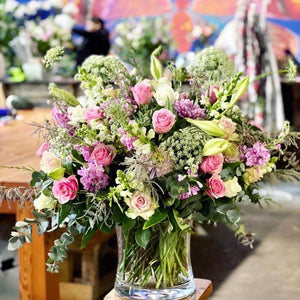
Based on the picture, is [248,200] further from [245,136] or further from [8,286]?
[8,286]

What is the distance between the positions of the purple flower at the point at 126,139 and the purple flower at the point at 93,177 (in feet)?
0.24

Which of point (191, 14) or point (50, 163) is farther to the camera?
point (191, 14)

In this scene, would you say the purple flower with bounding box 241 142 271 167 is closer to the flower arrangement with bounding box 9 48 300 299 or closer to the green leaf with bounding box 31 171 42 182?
the flower arrangement with bounding box 9 48 300 299

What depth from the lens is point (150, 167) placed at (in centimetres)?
124

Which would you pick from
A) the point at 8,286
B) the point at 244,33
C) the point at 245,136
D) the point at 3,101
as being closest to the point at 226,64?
the point at 245,136

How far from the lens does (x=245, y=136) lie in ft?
4.50

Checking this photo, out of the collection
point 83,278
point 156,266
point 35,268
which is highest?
point 156,266

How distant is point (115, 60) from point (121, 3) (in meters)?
5.96

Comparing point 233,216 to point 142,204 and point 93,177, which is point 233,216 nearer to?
point 142,204

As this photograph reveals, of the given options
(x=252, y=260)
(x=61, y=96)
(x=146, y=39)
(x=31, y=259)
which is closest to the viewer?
(x=61, y=96)

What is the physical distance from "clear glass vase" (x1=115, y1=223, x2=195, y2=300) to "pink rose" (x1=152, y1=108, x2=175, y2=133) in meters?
0.23

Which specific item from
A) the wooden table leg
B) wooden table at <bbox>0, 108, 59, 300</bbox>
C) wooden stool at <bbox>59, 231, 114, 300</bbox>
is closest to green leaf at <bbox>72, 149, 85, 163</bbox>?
wooden table at <bbox>0, 108, 59, 300</bbox>

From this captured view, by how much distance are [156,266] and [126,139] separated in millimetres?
310

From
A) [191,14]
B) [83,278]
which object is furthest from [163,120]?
[191,14]
